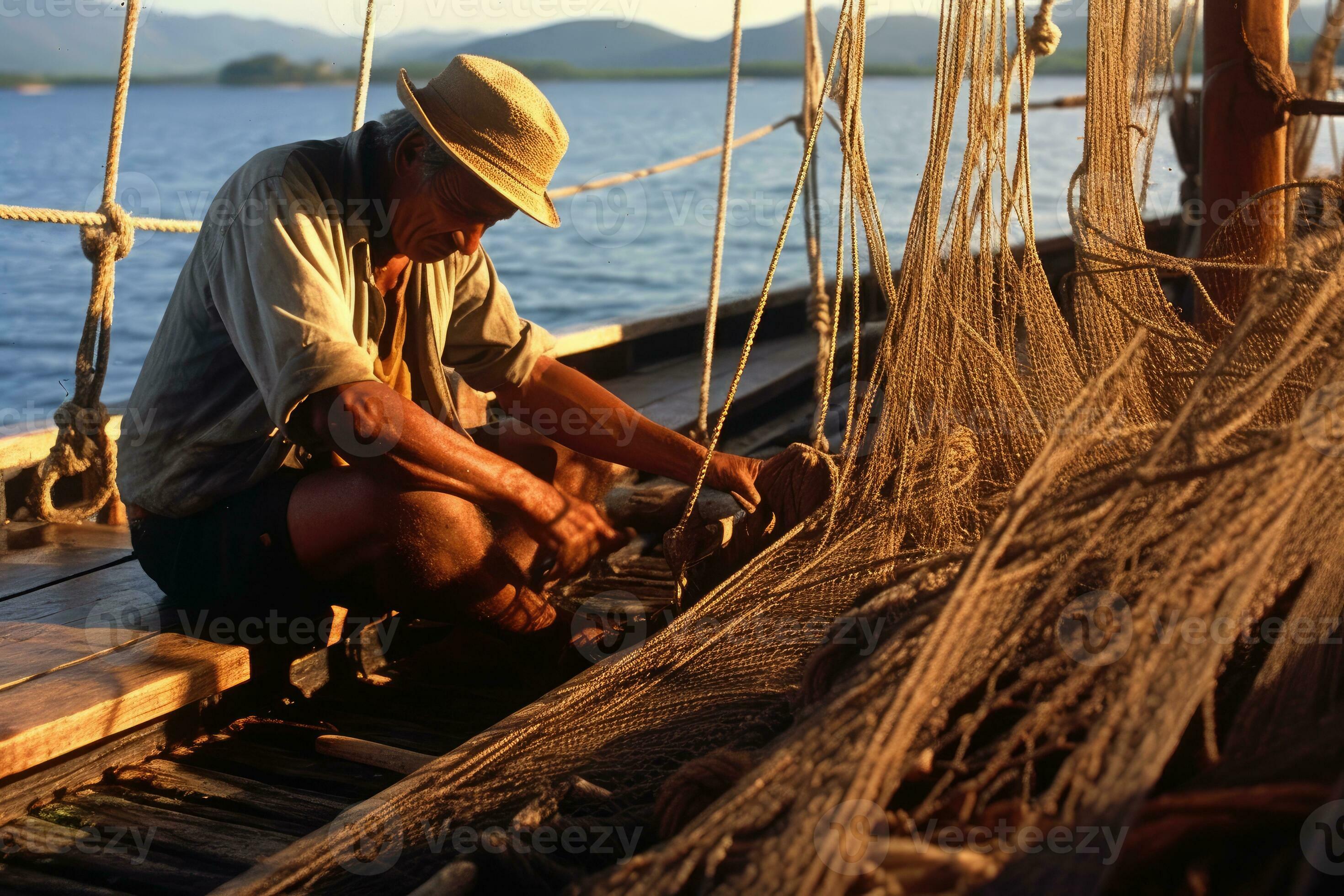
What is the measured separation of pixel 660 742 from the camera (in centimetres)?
161

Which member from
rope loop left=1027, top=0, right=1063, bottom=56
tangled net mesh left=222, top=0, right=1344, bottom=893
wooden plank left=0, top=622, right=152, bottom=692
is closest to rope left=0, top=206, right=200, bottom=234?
wooden plank left=0, top=622, right=152, bottom=692

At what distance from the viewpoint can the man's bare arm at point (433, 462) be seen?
6.38 feet

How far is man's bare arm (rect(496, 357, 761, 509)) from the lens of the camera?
2.41 m

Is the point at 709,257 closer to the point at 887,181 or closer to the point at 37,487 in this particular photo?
the point at 887,181

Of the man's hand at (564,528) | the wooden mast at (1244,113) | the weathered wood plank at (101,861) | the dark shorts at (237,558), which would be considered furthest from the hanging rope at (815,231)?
the weathered wood plank at (101,861)

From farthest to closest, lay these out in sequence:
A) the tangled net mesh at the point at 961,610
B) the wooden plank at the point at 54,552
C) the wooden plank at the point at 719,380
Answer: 1. the wooden plank at the point at 719,380
2. the wooden plank at the point at 54,552
3. the tangled net mesh at the point at 961,610

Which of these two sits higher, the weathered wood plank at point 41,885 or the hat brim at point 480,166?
the hat brim at point 480,166

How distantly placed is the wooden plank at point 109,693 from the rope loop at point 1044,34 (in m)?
2.29

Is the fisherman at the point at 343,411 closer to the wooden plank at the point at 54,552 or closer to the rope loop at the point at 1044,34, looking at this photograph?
the wooden plank at the point at 54,552

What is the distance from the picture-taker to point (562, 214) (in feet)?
72.9

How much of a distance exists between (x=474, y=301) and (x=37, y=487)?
1.08 meters

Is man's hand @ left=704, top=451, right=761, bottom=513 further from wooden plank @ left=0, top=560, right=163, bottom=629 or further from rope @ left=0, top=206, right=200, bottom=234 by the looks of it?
rope @ left=0, top=206, right=200, bottom=234

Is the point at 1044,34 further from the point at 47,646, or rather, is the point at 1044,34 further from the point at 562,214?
the point at 562,214

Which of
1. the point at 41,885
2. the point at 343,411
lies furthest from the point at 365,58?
the point at 41,885
